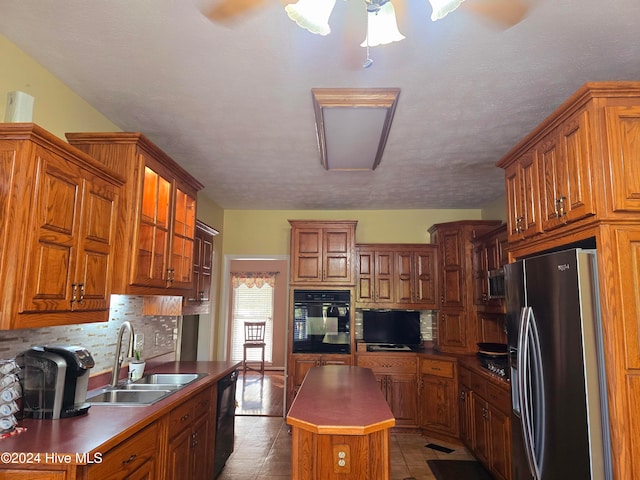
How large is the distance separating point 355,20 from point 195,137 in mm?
1736

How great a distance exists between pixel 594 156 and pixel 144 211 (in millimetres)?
2453

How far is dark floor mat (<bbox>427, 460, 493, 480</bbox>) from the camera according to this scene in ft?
11.4

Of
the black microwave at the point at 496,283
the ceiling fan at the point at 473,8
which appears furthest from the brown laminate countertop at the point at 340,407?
the ceiling fan at the point at 473,8

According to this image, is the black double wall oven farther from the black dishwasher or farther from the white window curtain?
the white window curtain

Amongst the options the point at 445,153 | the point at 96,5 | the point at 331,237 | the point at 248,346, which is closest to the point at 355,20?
the point at 96,5

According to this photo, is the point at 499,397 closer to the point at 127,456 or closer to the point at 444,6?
the point at 127,456

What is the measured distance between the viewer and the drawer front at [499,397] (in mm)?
3002

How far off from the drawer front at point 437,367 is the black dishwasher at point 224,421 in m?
2.18

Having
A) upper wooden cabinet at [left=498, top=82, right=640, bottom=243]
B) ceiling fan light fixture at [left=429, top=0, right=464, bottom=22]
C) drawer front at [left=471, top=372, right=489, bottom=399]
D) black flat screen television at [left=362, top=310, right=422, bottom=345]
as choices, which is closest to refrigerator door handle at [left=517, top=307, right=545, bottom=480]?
upper wooden cabinet at [left=498, top=82, right=640, bottom=243]

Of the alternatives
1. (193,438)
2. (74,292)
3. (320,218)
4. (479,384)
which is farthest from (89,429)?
(320,218)

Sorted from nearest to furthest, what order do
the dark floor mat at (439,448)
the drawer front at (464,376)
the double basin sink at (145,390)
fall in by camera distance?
the double basin sink at (145,390) → the drawer front at (464,376) → the dark floor mat at (439,448)

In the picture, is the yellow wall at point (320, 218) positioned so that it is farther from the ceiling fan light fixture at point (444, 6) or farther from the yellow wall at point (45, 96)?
the ceiling fan light fixture at point (444, 6)

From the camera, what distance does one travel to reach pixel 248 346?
830 centimetres

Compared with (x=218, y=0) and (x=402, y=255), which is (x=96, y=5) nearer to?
(x=218, y=0)
